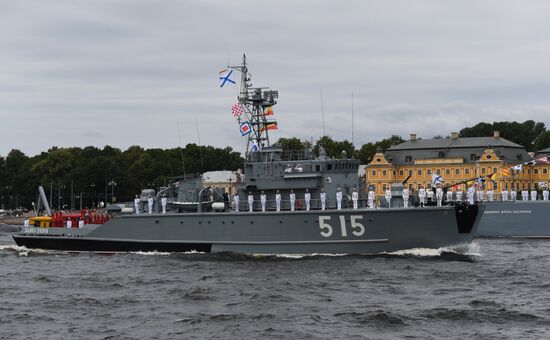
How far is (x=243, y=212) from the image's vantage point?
37.1 m

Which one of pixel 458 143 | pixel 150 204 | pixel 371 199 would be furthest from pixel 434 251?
pixel 458 143

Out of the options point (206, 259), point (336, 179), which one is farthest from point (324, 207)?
point (206, 259)

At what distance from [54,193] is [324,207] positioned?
85.8 m

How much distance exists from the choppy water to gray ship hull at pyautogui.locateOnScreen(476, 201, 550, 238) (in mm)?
16527

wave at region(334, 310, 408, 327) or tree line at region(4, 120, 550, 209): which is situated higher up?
tree line at region(4, 120, 550, 209)

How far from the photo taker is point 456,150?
9381cm

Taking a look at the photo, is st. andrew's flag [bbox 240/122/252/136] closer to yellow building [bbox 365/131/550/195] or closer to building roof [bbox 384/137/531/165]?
yellow building [bbox 365/131/550/195]

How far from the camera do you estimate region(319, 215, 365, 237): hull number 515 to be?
117ft

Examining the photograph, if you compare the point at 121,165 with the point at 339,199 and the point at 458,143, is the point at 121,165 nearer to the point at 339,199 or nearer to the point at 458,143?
the point at 458,143

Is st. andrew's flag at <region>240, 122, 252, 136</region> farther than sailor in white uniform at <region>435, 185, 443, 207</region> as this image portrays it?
Yes

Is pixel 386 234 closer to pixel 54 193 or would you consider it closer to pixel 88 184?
pixel 88 184

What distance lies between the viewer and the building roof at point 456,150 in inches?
3620

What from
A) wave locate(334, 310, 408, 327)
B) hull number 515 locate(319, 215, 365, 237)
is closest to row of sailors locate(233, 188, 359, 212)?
hull number 515 locate(319, 215, 365, 237)

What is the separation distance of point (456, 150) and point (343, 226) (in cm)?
6071
